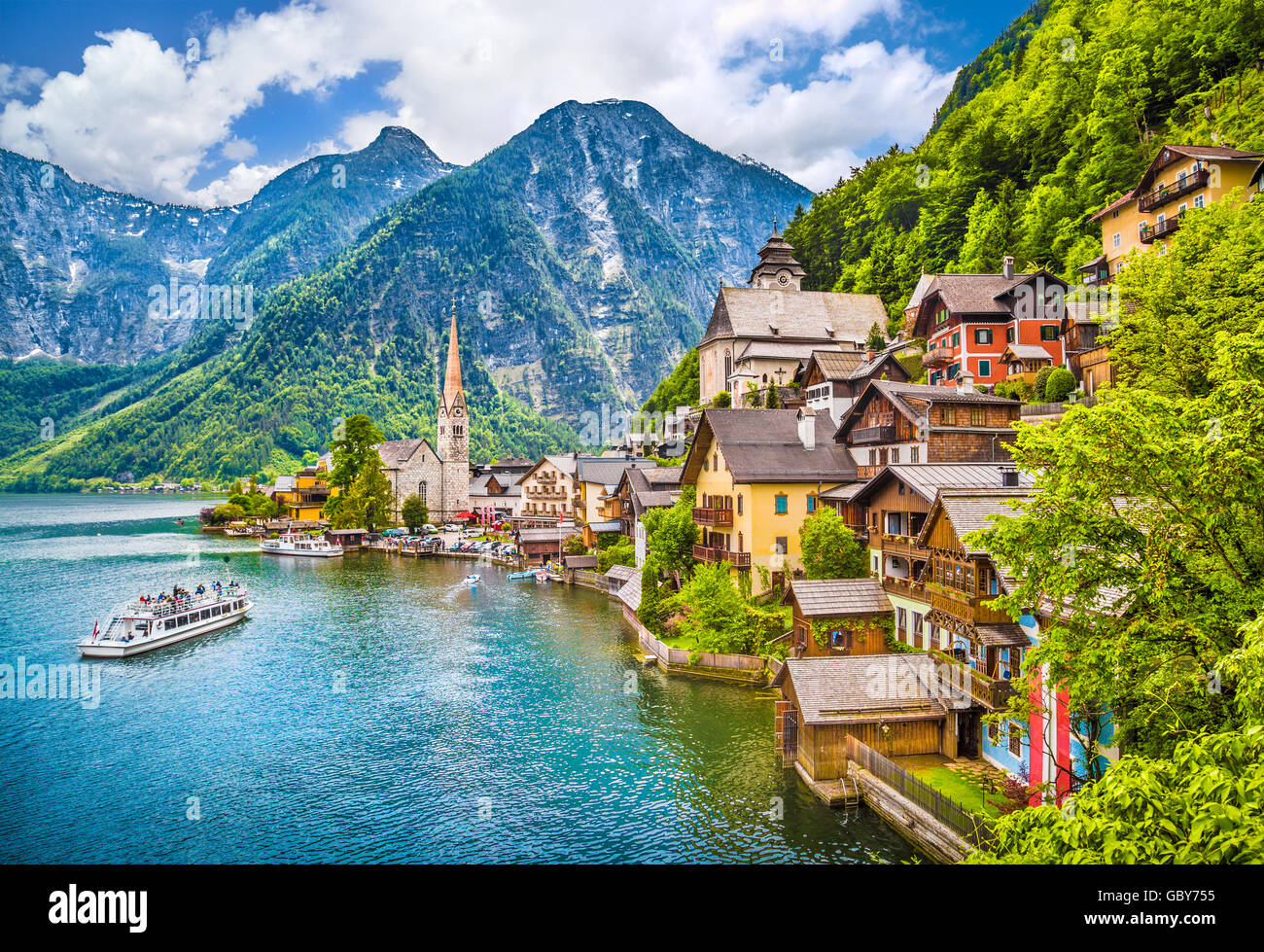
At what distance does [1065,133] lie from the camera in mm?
60281

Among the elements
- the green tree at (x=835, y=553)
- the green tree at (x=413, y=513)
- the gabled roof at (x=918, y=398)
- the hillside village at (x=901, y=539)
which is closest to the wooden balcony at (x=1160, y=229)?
the hillside village at (x=901, y=539)

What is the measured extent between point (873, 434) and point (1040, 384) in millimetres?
12962

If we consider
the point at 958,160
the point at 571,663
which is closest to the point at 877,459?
the point at 571,663

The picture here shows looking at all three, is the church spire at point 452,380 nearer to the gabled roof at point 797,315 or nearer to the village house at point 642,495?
the gabled roof at point 797,315

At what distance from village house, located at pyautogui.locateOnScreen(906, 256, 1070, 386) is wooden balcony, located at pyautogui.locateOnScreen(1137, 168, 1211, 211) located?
19.8 feet

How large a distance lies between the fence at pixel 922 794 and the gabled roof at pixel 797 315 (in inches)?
2326

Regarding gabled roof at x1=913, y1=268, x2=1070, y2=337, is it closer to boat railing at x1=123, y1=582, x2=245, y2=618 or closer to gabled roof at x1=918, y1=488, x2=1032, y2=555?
gabled roof at x1=918, y1=488, x2=1032, y2=555

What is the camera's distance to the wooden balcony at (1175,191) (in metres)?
38.5

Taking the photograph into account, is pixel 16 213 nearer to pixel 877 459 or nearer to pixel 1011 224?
pixel 877 459

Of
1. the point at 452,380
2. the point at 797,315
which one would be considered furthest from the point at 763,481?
the point at 452,380

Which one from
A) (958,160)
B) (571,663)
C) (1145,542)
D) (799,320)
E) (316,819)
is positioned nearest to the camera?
(1145,542)

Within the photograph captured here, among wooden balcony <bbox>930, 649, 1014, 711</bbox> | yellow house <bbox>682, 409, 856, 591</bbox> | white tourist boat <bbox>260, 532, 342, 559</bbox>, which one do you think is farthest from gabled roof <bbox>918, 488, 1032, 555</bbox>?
white tourist boat <bbox>260, 532, 342, 559</bbox>

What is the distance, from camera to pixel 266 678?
35938mm
